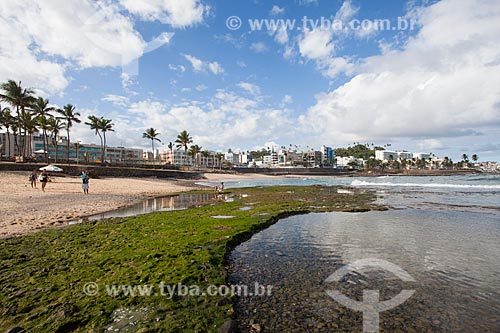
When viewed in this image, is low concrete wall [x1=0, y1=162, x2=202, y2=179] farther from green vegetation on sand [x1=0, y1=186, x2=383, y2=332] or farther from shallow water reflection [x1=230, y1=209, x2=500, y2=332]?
shallow water reflection [x1=230, y1=209, x2=500, y2=332]

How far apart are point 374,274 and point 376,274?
0.07 m

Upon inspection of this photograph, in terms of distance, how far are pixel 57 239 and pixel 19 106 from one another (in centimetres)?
5890

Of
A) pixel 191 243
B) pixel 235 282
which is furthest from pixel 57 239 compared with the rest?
pixel 235 282

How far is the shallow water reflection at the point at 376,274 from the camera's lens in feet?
18.6

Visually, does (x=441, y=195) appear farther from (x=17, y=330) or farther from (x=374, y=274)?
(x=17, y=330)

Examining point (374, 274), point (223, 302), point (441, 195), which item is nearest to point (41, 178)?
point (223, 302)

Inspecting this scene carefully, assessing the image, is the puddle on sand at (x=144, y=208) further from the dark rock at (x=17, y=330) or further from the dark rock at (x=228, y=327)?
the dark rock at (x=228, y=327)

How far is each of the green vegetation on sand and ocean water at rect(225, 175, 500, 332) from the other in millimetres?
1001

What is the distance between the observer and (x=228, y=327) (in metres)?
5.06

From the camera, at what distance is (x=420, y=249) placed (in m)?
10.6

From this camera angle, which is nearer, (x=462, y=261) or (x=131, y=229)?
(x=462, y=261)

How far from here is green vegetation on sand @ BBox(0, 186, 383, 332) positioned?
16.8ft

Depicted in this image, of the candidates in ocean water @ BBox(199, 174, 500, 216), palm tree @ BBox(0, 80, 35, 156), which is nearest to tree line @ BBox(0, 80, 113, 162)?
palm tree @ BBox(0, 80, 35, 156)

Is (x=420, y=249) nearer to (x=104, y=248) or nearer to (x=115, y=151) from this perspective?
(x=104, y=248)
